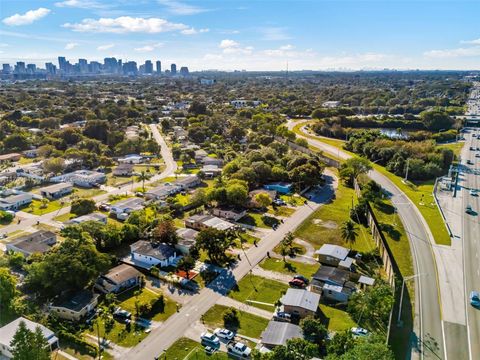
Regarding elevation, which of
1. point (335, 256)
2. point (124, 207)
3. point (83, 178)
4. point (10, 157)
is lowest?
point (335, 256)

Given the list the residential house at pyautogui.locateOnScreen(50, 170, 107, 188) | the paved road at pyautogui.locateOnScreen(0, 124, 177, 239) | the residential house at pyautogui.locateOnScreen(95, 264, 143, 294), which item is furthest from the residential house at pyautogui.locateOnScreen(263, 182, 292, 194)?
the residential house at pyautogui.locateOnScreen(95, 264, 143, 294)

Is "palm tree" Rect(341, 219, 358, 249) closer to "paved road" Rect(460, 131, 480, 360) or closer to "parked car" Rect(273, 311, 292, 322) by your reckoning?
"paved road" Rect(460, 131, 480, 360)

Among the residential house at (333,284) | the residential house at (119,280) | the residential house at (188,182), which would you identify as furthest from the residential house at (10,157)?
the residential house at (333,284)

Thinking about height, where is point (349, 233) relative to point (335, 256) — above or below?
above

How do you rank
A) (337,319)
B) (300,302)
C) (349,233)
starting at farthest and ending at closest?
1. (349,233)
2. (300,302)
3. (337,319)

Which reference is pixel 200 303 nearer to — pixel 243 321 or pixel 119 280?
pixel 243 321

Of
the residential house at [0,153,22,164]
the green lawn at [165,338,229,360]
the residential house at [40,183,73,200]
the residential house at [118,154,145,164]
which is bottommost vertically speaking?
the green lawn at [165,338,229,360]

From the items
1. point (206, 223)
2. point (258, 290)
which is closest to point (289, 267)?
point (258, 290)
